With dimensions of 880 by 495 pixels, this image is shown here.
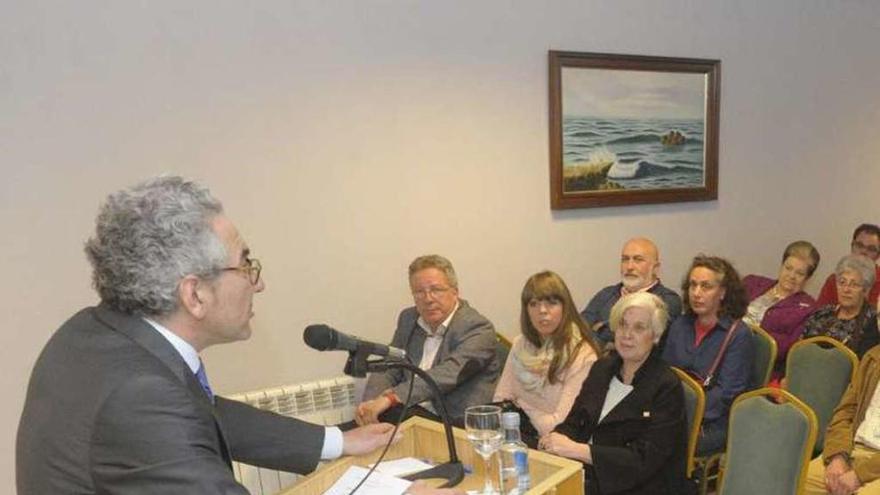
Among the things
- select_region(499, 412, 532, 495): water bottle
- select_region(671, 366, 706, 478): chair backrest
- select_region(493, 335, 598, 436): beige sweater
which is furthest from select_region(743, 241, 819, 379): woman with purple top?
select_region(499, 412, 532, 495): water bottle

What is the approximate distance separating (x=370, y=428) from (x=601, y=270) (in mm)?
2423

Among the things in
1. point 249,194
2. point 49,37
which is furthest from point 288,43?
point 49,37

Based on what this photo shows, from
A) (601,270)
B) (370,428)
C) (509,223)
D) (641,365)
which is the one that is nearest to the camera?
(370,428)

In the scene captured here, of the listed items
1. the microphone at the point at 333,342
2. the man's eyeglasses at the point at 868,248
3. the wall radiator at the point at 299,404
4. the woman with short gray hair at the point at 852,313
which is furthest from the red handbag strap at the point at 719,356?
the man's eyeglasses at the point at 868,248

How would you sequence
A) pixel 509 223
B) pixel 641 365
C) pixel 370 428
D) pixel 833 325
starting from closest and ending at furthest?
pixel 370 428 < pixel 641 365 < pixel 833 325 < pixel 509 223

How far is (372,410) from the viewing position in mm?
2910

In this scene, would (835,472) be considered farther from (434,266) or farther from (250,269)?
(250,269)

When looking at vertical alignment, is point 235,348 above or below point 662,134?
below

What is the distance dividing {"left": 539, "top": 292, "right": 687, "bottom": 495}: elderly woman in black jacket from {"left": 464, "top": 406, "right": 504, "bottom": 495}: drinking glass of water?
562mm

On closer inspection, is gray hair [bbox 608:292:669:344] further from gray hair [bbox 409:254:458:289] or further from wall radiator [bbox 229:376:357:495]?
wall radiator [bbox 229:376:357:495]

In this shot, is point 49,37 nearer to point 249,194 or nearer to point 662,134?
point 249,194

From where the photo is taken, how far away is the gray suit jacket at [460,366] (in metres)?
2.93

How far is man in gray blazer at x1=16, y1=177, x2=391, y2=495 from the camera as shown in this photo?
1051mm

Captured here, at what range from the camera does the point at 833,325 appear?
10.9ft
